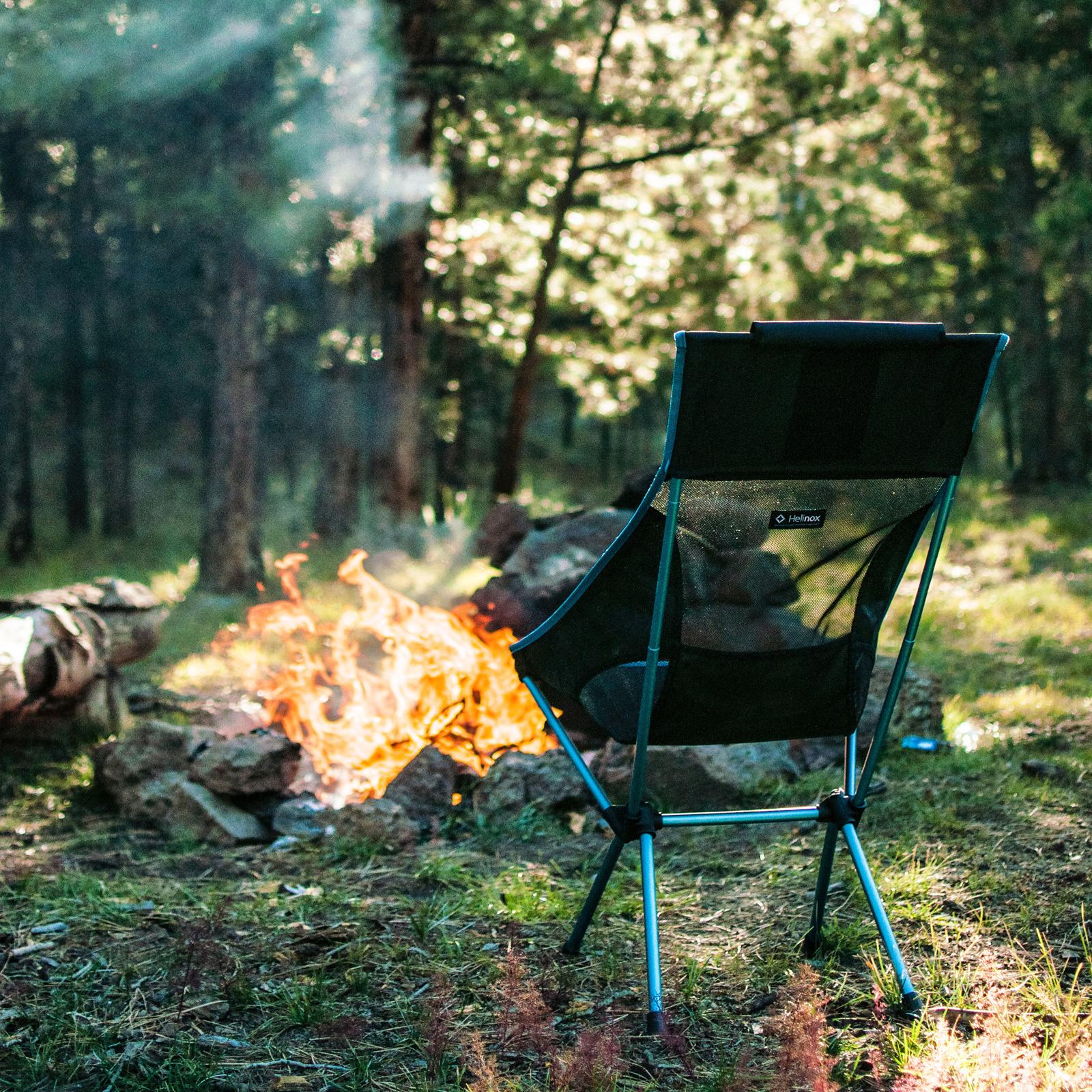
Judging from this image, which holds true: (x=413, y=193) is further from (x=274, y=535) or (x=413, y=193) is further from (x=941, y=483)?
(x=941, y=483)

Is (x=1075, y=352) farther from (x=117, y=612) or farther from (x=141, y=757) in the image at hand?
(x=141, y=757)

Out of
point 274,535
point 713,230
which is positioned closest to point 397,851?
point 713,230

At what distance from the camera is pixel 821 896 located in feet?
9.90

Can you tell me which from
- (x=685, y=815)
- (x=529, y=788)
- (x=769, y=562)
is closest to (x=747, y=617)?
(x=769, y=562)

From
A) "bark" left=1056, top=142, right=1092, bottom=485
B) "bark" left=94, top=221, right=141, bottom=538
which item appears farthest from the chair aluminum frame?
"bark" left=94, top=221, right=141, bottom=538

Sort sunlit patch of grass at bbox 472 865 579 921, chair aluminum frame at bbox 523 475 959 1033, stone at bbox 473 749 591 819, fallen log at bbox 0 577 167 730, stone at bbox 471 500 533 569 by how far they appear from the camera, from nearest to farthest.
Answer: chair aluminum frame at bbox 523 475 959 1033, sunlit patch of grass at bbox 472 865 579 921, stone at bbox 473 749 591 819, fallen log at bbox 0 577 167 730, stone at bbox 471 500 533 569

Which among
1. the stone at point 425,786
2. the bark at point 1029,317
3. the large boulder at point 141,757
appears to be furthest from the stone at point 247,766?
the bark at point 1029,317

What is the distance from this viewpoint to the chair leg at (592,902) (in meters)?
2.88

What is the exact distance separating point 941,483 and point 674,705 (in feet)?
2.92

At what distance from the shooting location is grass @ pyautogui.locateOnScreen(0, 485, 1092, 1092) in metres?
2.47

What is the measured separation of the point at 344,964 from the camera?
309 cm

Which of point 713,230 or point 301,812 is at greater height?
point 713,230

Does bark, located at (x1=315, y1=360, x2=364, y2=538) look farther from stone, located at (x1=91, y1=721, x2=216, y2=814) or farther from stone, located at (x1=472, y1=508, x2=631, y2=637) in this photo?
stone, located at (x1=91, y1=721, x2=216, y2=814)

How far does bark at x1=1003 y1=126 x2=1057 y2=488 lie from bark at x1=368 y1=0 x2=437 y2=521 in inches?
317
